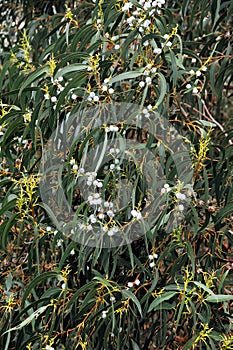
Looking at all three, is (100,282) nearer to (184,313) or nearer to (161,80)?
(184,313)

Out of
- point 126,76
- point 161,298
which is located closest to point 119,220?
point 161,298

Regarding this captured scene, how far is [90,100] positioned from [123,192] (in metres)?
0.26

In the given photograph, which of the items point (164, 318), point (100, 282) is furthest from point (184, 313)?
point (100, 282)

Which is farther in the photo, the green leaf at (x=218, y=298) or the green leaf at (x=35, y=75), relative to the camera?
the green leaf at (x=35, y=75)

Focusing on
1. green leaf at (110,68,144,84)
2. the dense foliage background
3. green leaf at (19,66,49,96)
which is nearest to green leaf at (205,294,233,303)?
the dense foliage background

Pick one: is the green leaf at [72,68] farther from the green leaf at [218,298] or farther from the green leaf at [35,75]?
the green leaf at [218,298]

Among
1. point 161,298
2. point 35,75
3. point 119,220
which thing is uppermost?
point 35,75

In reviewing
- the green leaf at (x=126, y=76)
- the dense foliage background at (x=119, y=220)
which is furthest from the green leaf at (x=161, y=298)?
the green leaf at (x=126, y=76)

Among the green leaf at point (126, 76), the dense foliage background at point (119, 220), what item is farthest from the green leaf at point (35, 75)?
the green leaf at point (126, 76)

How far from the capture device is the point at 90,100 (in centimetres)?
164

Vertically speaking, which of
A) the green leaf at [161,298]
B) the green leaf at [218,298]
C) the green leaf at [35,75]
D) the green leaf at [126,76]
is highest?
the green leaf at [126,76]

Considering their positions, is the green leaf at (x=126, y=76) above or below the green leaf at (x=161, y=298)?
above

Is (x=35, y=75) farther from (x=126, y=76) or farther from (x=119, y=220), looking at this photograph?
(x=119, y=220)

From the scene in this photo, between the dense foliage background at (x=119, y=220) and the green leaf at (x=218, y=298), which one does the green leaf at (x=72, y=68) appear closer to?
the dense foliage background at (x=119, y=220)
